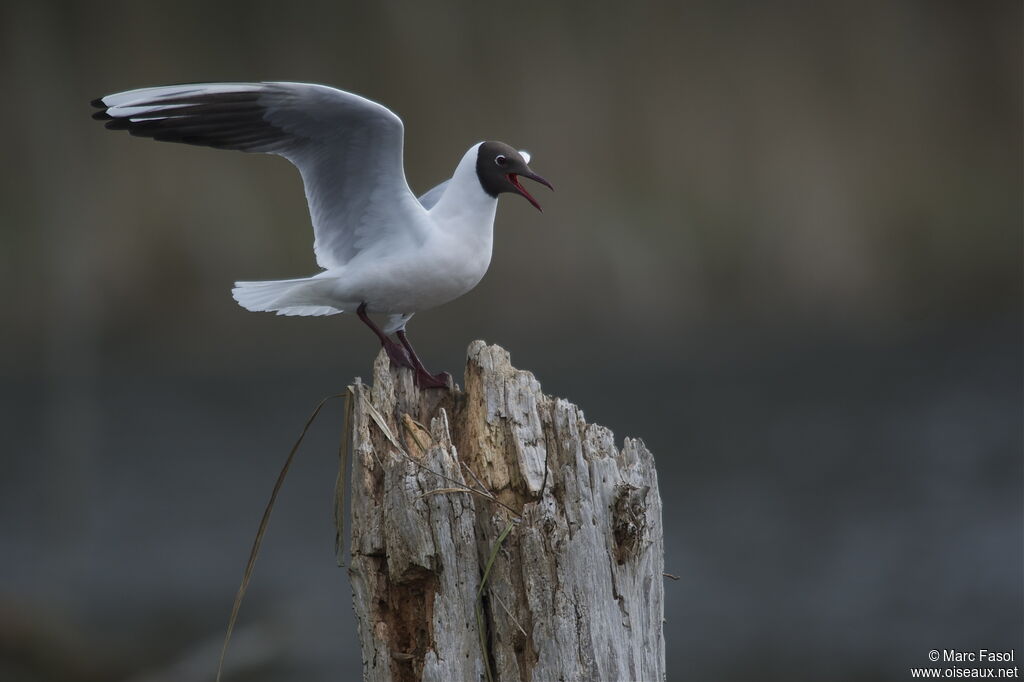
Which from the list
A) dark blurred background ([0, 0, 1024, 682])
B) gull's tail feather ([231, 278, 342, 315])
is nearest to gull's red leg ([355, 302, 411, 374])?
gull's tail feather ([231, 278, 342, 315])

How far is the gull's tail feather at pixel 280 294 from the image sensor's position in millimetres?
3381

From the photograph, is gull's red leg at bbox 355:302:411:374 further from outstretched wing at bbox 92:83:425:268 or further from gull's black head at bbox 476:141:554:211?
gull's black head at bbox 476:141:554:211

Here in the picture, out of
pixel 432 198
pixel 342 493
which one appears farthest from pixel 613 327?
pixel 342 493

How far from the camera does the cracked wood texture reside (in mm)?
2252

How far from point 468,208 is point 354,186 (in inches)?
13.3

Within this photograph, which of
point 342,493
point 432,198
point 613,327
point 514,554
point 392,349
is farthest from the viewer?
point 613,327

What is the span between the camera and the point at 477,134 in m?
8.95

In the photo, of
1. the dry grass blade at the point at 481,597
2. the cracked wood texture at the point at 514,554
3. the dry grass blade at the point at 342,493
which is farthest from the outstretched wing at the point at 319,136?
the dry grass blade at the point at 481,597

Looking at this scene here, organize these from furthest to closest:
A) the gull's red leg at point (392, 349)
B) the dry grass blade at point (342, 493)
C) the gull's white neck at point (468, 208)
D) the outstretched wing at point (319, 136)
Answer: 1. the gull's white neck at point (468, 208)
2. the outstretched wing at point (319, 136)
3. the gull's red leg at point (392, 349)
4. the dry grass blade at point (342, 493)

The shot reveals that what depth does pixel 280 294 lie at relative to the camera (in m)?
3.41

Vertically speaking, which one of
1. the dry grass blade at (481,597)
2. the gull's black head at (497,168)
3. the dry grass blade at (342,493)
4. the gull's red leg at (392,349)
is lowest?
the dry grass blade at (481,597)

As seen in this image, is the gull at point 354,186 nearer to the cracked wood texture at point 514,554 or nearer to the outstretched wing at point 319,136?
the outstretched wing at point 319,136

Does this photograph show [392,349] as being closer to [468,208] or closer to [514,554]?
[468,208]

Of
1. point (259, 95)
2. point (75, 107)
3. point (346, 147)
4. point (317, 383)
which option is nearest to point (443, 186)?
point (346, 147)
